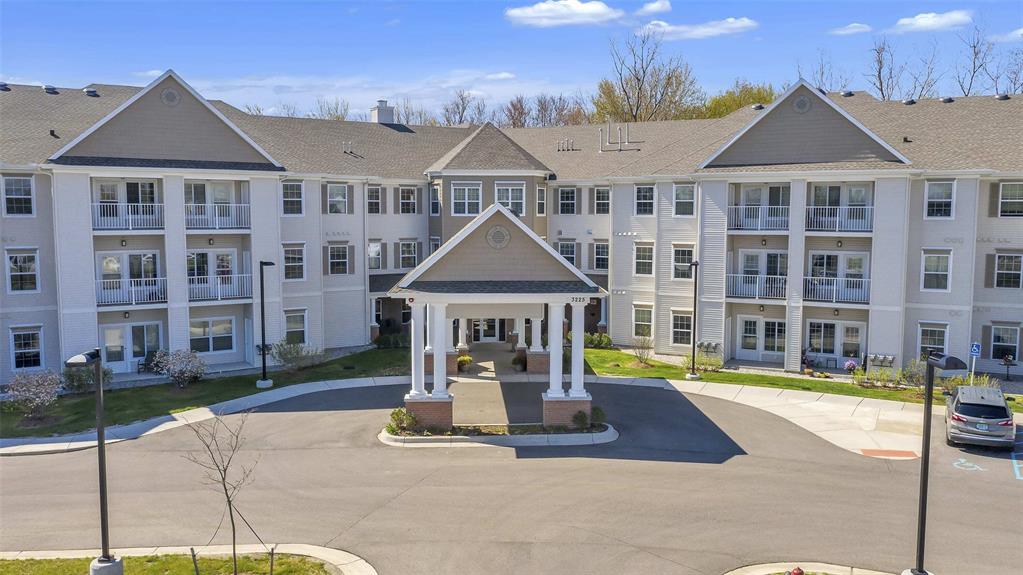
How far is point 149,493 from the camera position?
60.8ft

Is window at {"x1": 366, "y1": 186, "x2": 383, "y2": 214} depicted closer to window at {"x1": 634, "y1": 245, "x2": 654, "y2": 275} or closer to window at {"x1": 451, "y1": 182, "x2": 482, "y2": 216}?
window at {"x1": 451, "y1": 182, "x2": 482, "y2": 216}

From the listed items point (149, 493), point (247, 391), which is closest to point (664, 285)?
point (247, 391)

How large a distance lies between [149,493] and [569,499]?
32.9ft

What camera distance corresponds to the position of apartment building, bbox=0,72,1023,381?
30.3 meters

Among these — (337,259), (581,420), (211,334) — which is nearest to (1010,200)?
(581,420)

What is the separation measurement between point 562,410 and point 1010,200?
21.4 meters

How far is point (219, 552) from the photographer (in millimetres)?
15125

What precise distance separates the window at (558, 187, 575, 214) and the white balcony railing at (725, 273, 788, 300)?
938cm

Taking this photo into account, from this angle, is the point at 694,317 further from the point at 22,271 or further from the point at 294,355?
the point at 22,271

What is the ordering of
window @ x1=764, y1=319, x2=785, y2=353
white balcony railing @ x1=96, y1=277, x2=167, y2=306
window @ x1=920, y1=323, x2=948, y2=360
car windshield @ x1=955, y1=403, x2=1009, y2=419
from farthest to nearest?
window @ x1=764, y1=319, x2=785, y2=353 → window @ x1=920, y1=323, x2=948, y2=360 → white balcony railing @ x1=96, y1=277, x2=167, y2=306 → car windshield @ x1=955, y1=403, x2=1009, y2=419

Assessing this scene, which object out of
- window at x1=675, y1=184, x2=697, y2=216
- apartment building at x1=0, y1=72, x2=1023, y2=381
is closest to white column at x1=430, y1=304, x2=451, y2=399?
apartment building at x1=0, y1=72, x2=1023, y2=381

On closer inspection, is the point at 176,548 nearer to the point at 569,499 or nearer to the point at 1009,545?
the point at 569,499

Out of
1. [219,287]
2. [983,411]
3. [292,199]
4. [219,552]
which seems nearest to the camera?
[219,552]

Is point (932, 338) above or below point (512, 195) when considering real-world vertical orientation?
below
